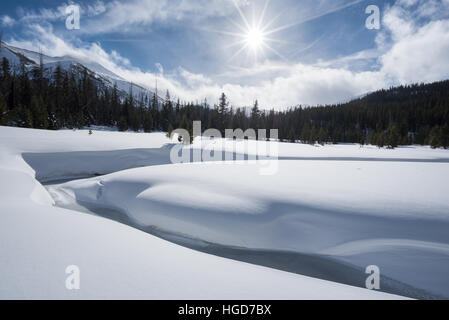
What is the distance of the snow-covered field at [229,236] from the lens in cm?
254

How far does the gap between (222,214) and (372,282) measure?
3.83 meters

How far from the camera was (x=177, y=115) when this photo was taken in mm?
61844

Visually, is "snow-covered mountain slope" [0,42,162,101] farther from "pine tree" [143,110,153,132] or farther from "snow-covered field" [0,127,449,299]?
"snow-covered field" [0,127,449,299]

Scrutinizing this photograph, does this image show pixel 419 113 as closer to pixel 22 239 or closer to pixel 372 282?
pixel 372 282

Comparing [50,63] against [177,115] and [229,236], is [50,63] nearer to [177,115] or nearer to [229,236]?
[177,115]

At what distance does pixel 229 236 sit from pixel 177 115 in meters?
60.9

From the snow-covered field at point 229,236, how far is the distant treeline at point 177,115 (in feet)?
68.6

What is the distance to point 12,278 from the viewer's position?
2.28 m

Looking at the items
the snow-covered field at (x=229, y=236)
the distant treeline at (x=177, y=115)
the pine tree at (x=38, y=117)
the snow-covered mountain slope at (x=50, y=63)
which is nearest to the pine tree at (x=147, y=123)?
the distant treeline at (x=177, y=115)

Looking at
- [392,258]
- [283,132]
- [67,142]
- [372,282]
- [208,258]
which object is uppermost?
[283,132]

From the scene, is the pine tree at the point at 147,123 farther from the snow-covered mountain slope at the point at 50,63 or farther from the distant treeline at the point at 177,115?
the snow-covered mountain slope at the point at 50,63

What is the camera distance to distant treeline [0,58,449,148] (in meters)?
35.9

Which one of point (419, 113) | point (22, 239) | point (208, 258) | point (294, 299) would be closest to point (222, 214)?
point (208, 258)

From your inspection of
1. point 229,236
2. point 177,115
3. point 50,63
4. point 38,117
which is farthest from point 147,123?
point 50,63
